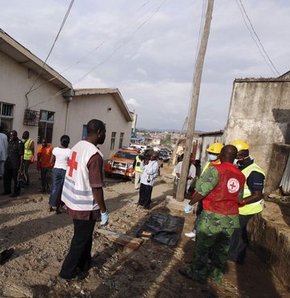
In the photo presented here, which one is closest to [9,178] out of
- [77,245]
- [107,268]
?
[107,268]

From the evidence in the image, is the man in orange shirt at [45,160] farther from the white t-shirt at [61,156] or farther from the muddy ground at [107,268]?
the muddy ground at [107,268]

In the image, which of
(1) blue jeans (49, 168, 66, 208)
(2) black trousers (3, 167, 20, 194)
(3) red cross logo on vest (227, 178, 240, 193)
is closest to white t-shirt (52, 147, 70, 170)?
(1) blue jeans (49, 168, 66, 208)

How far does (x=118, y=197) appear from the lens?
9875 millimetres

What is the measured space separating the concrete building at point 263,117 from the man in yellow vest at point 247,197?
4312 millimetres

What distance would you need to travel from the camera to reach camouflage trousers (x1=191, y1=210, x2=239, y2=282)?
3887 millimetres

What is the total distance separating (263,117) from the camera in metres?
9.37

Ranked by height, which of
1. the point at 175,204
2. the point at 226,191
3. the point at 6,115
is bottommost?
→ the point at 175,204

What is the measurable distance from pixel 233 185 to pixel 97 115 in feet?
47.0

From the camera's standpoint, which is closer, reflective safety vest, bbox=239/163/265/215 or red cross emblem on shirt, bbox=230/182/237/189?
red cross emblem on shirt, bbox=230/182/237/189

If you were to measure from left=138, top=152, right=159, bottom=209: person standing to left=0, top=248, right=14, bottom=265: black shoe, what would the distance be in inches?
177

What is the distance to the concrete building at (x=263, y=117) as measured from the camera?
9.13m

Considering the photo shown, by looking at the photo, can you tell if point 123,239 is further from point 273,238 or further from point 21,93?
point 21,93

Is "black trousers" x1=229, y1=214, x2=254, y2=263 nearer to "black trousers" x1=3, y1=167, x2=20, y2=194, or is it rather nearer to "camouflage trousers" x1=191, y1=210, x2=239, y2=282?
"camouflage trousers" x1=191, y1=210, x2=239, y2=282

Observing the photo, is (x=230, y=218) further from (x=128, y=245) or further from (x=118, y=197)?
(x=118, y=197)
